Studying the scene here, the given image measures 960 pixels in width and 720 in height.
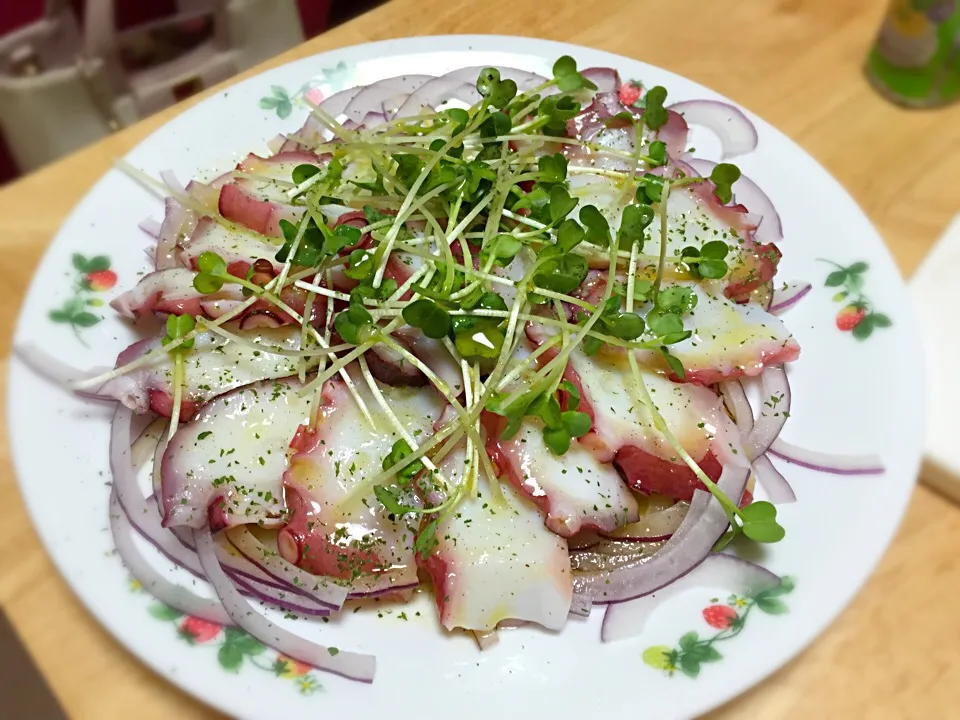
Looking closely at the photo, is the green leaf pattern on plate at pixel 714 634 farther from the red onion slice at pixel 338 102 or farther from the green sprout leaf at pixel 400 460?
the red onion slice at pixel 338 102

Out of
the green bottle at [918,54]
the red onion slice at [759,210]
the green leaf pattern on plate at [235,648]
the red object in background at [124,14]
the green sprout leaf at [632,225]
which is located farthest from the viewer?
the red object in background at [124,14]

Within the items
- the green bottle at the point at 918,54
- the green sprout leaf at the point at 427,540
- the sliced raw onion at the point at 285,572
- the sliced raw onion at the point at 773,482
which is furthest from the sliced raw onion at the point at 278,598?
the green bottle at the point at 918,54

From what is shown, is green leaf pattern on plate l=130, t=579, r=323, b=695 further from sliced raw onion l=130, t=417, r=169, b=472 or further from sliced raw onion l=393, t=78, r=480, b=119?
sliced raw onion l=393, t=78, r=480, b=119

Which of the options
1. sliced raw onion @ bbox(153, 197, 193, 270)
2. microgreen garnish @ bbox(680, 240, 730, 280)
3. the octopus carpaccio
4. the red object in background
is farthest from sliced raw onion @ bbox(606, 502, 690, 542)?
the red object in background

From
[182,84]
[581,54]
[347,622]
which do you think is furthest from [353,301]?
A: [182,84]

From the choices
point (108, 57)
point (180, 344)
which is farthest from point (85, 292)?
point (108, 57)

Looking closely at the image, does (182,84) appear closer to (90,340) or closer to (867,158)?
(90,340)
